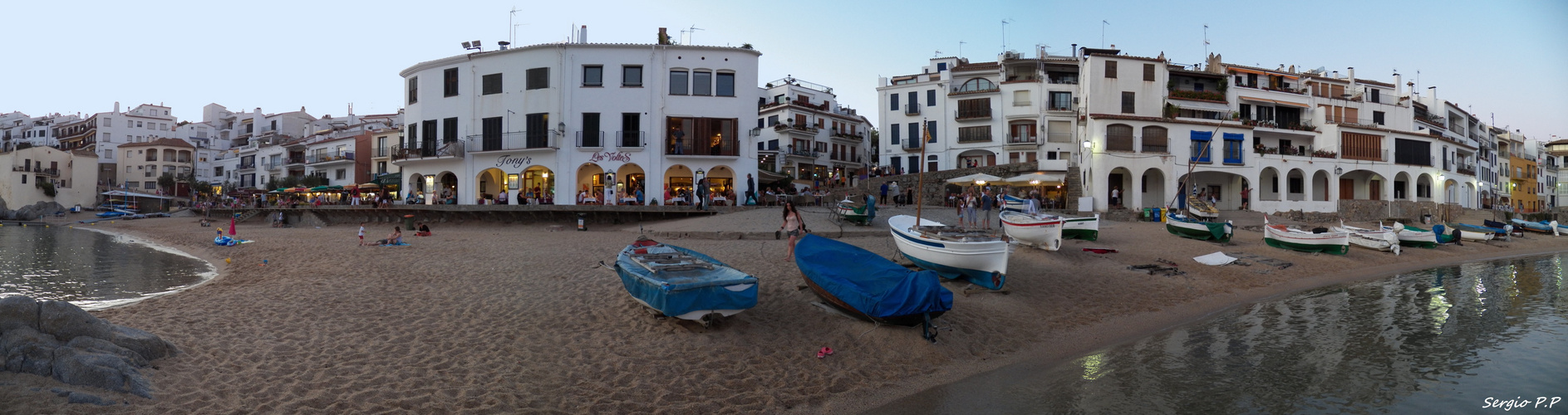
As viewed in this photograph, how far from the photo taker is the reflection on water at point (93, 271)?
14.9 m

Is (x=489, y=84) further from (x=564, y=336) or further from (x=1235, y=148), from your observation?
(x=1235, y=148)

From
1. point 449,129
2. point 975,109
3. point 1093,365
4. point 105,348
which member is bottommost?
point 1093,365

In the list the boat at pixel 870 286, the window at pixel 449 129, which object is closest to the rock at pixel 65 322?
the boat at pixel 870 286

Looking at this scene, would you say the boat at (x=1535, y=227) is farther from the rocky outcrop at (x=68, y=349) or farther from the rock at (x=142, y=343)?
the rocky outcrop at (x=68, y=349)

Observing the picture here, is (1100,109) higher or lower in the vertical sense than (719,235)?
higher

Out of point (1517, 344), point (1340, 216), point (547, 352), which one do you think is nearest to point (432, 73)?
point (547, 352)

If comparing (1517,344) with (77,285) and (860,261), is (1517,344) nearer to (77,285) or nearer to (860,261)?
(860,261)

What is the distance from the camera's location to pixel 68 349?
6.85m

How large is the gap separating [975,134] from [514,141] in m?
32.4

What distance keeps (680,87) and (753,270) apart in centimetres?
2051

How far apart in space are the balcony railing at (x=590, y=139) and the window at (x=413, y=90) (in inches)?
436

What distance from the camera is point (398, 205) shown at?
35.3 meters

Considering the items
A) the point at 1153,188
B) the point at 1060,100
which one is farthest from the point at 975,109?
the point at 1153,188

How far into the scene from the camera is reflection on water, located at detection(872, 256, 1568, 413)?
26.7 ft
